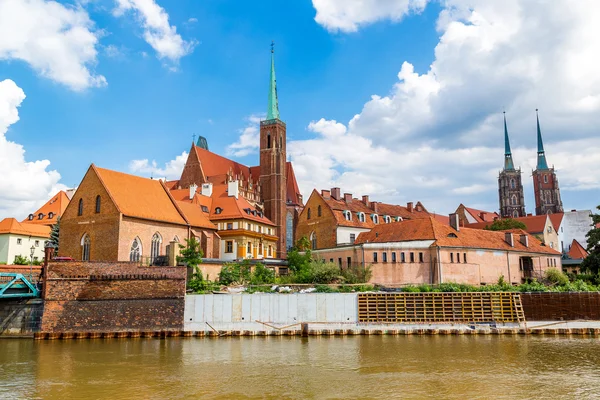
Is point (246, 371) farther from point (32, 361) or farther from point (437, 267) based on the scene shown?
point (437, 267)

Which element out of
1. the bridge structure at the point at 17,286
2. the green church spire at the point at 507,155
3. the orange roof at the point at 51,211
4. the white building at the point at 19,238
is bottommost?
the bridge structure at the point at 17,286

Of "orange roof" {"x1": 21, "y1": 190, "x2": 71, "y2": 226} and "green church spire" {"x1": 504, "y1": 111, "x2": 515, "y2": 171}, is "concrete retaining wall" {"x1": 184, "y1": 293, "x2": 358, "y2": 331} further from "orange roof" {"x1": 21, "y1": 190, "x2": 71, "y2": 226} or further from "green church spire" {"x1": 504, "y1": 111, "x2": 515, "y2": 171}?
"green church spire" {"x1": 504, "y1": 111, "x2": 515, "y2": 171}

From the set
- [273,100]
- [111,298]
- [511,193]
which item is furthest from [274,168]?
[511,193]

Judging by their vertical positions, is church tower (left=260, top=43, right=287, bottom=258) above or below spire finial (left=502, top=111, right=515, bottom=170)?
below

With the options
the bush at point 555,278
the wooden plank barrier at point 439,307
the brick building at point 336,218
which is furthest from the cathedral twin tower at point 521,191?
the wooden plank barrier at point 439,307

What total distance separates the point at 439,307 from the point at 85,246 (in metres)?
31.3

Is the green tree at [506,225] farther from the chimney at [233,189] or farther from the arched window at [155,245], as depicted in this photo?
the arched window at [155,245]

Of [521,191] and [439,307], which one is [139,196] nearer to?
[439,307]

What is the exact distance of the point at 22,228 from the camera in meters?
63.8

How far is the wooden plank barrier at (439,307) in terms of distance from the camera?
3656 cm

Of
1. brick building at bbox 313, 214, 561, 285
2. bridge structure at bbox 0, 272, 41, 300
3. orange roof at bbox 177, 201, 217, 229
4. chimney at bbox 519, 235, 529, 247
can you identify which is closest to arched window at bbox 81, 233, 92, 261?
orange roof at bbox 177, 201, 217, 229

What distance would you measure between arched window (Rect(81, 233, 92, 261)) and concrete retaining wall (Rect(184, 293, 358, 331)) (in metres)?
15.6

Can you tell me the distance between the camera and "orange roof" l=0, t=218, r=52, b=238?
6256 cm

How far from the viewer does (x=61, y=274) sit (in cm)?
3547
